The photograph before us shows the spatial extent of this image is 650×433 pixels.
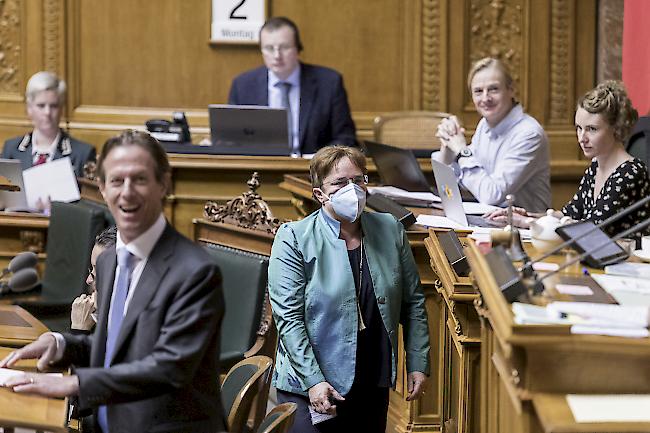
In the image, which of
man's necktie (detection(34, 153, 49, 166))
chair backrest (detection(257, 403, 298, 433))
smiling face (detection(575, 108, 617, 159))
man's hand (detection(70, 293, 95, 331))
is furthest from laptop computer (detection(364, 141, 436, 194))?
chair backrest (detection(257, 403, 298, 433))

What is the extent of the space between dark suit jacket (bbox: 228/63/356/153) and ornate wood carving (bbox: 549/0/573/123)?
167 centimetres

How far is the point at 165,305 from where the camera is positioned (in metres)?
2.57

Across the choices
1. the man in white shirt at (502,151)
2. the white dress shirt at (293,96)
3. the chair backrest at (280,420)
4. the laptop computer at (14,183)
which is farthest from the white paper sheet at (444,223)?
the white dress shirt at (293,96)

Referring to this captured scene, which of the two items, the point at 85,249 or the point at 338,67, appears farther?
the point at 338,67

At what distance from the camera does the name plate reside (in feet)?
27.0

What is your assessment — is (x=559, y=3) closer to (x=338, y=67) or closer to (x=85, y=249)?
(x=338, y=67)

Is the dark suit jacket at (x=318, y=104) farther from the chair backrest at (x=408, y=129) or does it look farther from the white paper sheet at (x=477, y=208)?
the white paper sheet at (x=477, y=208)

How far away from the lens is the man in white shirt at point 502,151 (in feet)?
16.8

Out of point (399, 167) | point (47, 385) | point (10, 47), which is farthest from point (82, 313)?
point (10, 47)

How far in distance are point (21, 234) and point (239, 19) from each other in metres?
2.55

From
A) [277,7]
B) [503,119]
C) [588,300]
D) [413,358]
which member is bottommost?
[413,358]

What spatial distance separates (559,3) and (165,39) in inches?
105

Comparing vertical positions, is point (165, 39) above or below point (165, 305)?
above

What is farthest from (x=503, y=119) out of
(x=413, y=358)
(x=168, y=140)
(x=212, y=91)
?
(x=212, y=91)
